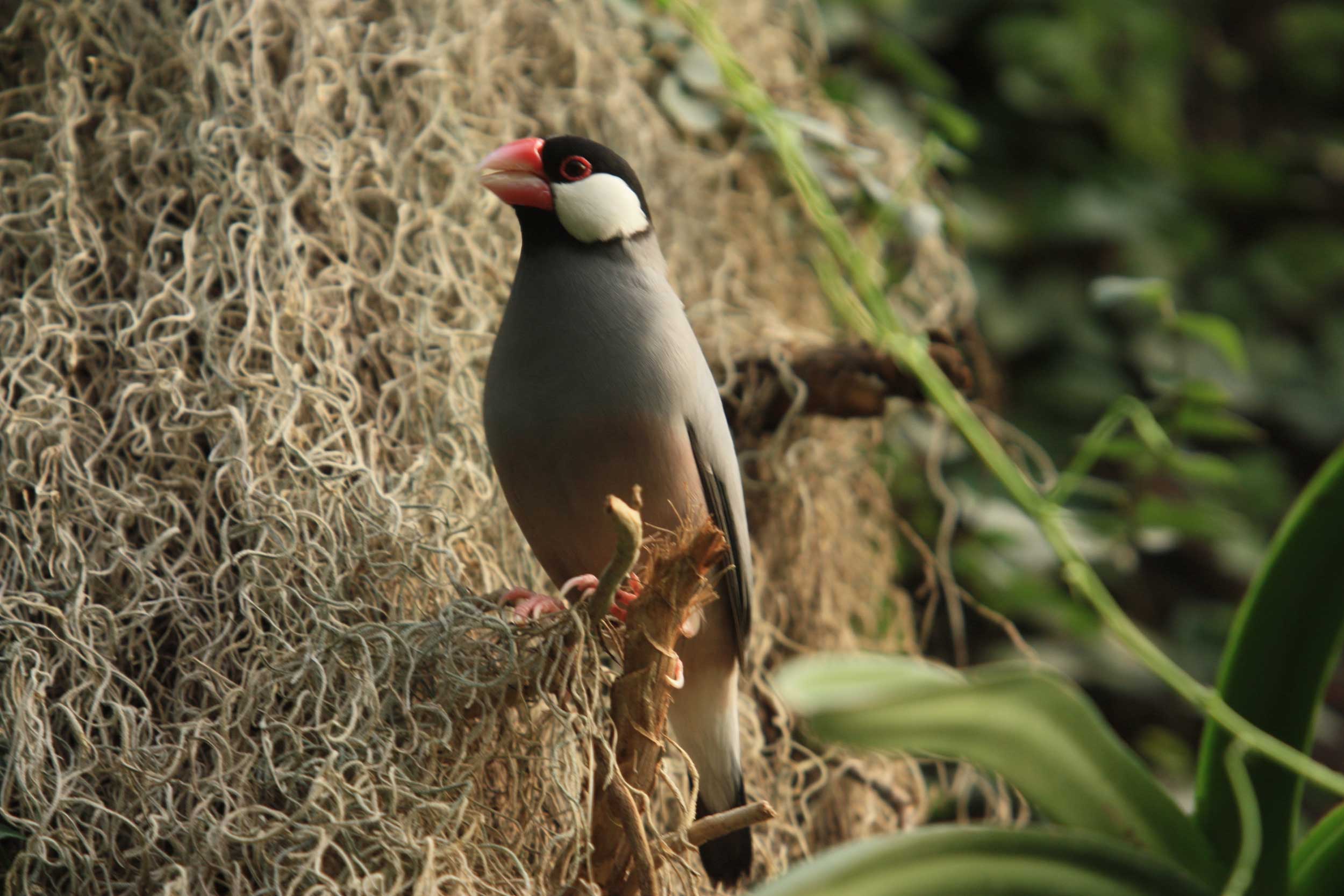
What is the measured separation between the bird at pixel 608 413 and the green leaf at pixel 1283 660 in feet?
1.69

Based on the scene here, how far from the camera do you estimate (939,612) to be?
243 centimetres

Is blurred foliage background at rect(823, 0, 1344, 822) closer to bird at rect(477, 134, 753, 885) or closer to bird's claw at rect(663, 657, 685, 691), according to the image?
bird at rect(477, 134, 753, 885)

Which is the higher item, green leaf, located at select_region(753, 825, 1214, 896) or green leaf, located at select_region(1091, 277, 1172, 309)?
green leaf, located at select_region(1091, 277, 1172, 309)

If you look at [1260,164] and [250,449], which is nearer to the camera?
[250,449]

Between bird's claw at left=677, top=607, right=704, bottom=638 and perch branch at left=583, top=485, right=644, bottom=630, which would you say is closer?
perch branch at left=583, top=485, right=644, bottom=630

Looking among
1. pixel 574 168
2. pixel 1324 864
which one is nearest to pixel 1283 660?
pixel 1324 864

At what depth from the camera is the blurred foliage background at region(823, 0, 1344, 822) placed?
2.29m

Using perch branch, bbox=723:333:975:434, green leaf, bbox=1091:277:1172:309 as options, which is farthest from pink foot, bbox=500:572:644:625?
green leaf, bbox=1091:277:1172:309

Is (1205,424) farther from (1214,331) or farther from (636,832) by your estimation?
(636,832)

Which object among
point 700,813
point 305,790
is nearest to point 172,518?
point 305,790

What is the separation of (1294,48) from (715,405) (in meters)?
2.19

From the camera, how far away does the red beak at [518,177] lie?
4.45ft

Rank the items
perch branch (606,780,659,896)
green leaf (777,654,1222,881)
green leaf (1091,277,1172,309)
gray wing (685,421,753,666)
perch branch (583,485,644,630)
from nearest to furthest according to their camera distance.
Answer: green leaf (777,654,1222,881) → perch branch (583,485,644,630) → perch branch (606,780,659,896) → gray wing (685,421,753,666) → green leaf (1091,277,1172,309)

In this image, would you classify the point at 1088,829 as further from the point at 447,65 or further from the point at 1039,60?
the point at 1039,60
